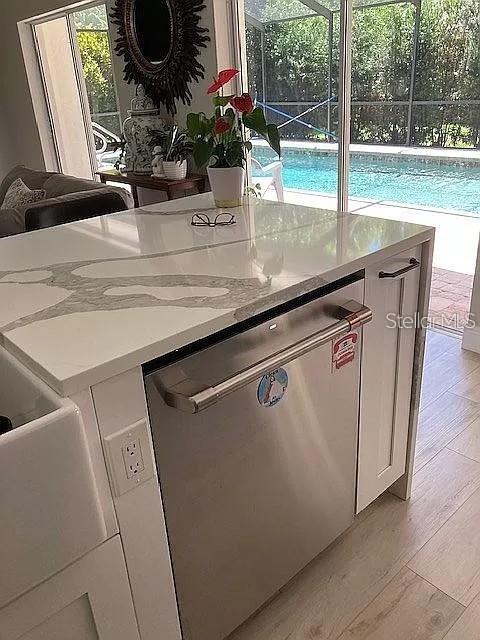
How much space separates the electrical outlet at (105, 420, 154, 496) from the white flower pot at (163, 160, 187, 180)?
8.73 ft

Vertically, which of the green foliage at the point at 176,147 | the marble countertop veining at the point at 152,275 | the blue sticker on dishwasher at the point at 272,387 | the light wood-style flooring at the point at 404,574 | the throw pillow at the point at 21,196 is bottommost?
the light wood-style flooring at the point at 404,574

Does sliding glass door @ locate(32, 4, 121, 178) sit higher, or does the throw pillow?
sliding glass door @ locate(32, 4, 121, 178)

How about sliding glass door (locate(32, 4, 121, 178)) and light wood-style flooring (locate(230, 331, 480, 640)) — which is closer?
light wood-style flooring (locate(230, 331, 480, 640))

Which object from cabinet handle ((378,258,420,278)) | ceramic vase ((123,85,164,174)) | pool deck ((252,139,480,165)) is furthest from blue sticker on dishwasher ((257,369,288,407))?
ceramic vase ((123,85,164,174))

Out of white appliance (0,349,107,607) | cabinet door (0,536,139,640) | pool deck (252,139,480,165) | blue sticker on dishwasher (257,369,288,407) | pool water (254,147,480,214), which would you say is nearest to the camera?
white appliance (0,349,107,607)

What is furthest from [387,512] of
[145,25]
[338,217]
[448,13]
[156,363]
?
[145,25]

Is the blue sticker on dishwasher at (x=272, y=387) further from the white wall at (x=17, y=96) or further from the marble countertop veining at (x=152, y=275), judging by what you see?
the white wall at (x=17, y=96)

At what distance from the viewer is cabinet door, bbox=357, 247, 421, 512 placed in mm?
1388

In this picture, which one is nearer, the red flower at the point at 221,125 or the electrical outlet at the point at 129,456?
the electrical outlet at the point at 129,456

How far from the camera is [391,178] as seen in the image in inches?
152

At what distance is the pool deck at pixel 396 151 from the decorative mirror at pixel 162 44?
768 millimetres

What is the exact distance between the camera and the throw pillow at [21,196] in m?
3.50

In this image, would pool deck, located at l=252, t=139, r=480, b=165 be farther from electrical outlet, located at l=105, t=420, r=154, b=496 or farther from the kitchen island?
electrical outlet, located at l=105, t=420, r=154, b=496

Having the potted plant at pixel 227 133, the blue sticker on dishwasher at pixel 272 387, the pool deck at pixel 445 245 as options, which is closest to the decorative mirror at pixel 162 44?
the pool deck at pixel 445 245
